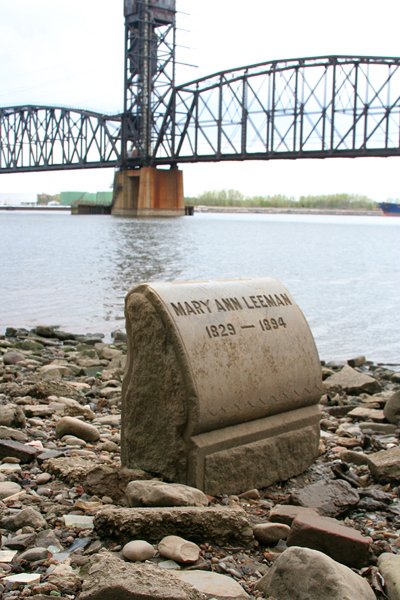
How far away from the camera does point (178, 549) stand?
402 cm

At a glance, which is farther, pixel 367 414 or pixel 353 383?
pixel 353 383

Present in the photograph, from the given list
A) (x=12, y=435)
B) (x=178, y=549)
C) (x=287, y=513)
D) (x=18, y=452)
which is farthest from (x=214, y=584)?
(x=12, y=435)

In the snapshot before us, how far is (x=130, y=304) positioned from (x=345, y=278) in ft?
88.3

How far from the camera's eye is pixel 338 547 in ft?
13.7

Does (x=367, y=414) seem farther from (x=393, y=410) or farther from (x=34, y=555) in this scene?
(x=34, y=555)

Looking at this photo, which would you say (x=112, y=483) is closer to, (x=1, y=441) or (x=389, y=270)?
(x=1, y=441)

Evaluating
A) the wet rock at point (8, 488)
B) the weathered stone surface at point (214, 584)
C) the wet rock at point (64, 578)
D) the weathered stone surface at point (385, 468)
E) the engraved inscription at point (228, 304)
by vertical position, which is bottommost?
the weathered stone surface at point (385, 468)

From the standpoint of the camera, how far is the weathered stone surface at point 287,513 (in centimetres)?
466

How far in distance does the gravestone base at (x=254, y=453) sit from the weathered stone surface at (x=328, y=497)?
0.32 metres

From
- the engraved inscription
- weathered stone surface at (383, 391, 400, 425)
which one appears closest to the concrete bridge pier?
weathered stone surface at (383, 391, 400, 425)

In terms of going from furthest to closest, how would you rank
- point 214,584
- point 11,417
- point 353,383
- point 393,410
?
point 353,383
point 393,410
point 11,417
point 214,584

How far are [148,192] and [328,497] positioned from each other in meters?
87.7

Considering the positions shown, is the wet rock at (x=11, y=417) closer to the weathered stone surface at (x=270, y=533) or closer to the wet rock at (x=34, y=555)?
the wet rock at (x=34, y=555)

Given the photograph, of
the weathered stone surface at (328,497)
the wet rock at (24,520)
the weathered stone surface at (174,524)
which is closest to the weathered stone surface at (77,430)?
the weathered stone surface at (328,497)
